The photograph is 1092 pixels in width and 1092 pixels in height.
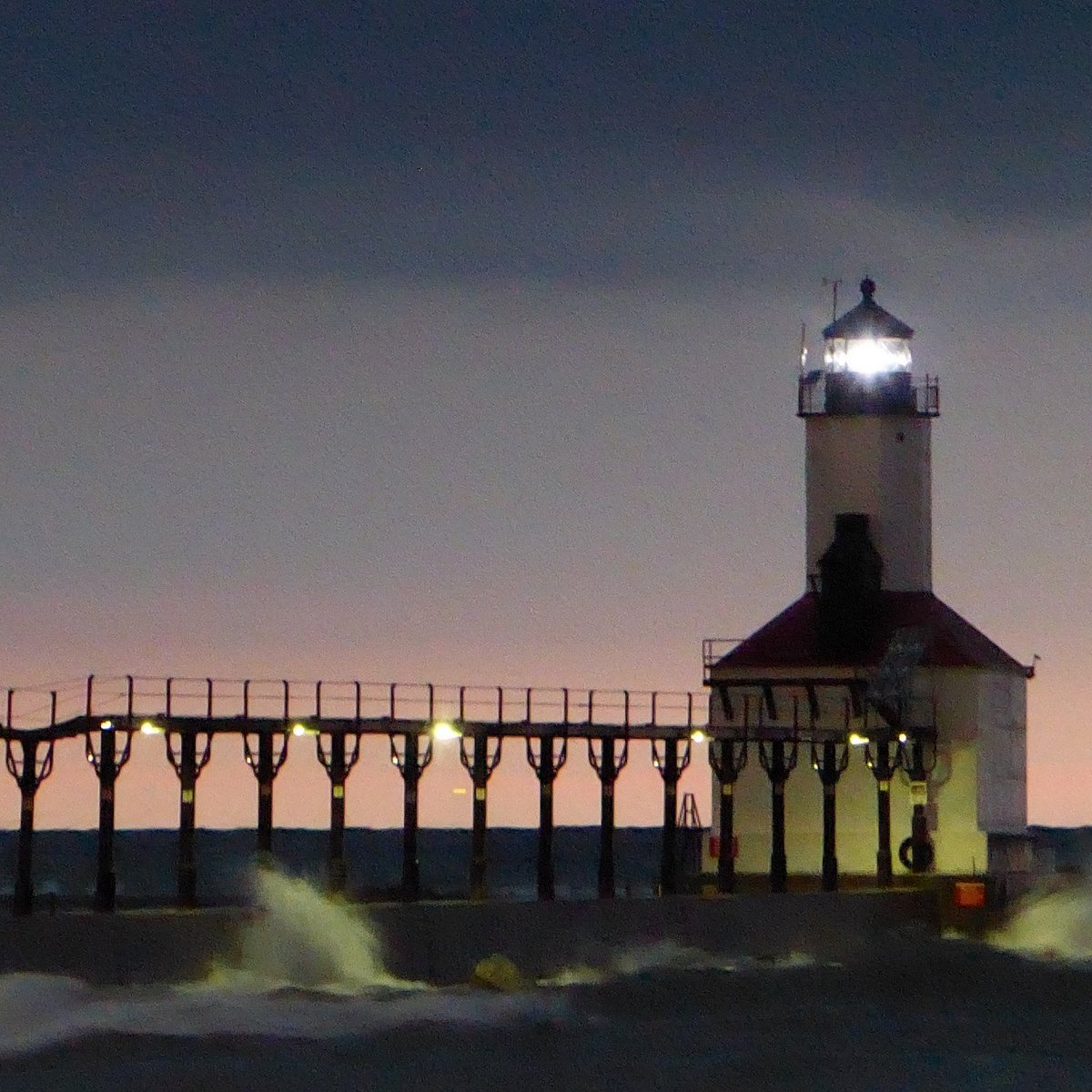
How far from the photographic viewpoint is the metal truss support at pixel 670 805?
219 ft

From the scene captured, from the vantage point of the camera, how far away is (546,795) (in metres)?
64.8

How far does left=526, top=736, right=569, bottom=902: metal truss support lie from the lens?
64.1 meters

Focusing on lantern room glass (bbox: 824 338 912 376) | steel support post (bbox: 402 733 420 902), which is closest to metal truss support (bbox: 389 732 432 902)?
steel support post (bbox: 402 733 420 902)

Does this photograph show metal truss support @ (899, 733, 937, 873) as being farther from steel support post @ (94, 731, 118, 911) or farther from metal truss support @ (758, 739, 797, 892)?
steel support post @ (94, 731, 118, 911)

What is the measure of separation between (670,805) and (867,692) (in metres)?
5.21

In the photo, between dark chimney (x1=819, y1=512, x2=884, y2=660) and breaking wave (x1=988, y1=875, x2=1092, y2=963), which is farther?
dark chimney (x1=819, y1=512, x2=884, y2=660)

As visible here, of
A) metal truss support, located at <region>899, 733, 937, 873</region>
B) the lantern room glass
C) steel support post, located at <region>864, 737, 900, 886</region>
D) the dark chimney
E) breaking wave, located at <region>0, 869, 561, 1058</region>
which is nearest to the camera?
breaking wave, located at <region>0, 869, 561, 1058</region>

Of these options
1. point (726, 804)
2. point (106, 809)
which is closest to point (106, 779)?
point (106, 809)

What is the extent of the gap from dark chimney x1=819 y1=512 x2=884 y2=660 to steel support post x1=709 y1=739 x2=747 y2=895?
3902 millimetres

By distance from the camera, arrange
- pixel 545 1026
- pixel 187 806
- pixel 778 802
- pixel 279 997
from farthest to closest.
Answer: pixel 778 802
pixel 187 806
pixel 279 997
pixel 545 1026

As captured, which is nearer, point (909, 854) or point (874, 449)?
point (909, 854)

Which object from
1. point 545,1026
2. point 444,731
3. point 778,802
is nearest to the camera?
point 545,1026

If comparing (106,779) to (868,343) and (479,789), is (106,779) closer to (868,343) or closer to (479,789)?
(479,789)

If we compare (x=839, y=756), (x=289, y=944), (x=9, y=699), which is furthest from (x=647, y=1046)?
(x=839, y=756)
